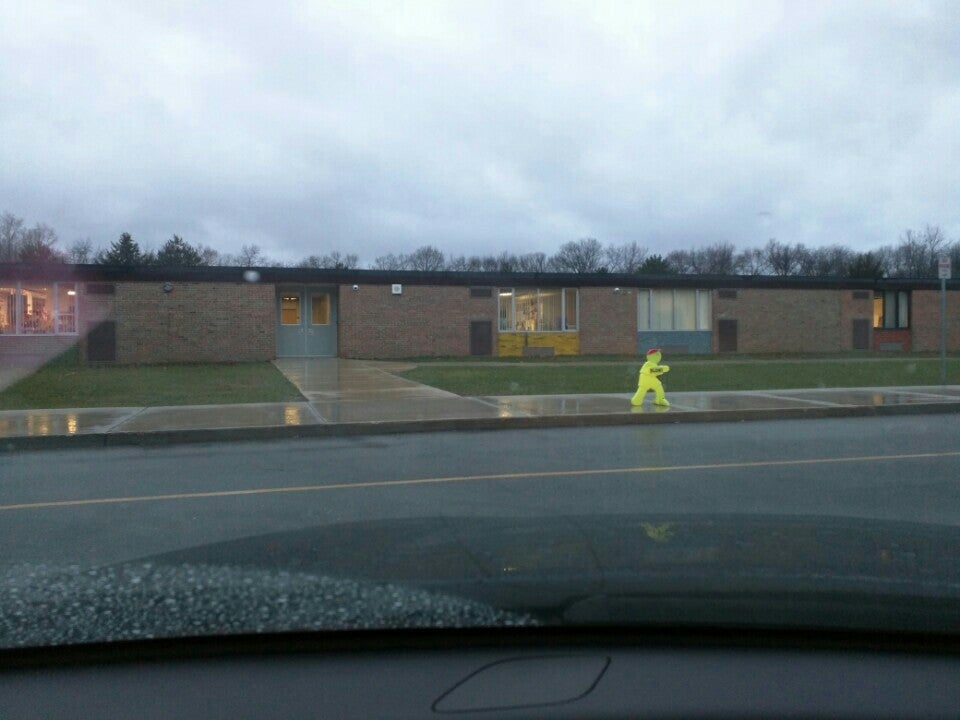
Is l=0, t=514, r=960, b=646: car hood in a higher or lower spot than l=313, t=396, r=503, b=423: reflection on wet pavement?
higher

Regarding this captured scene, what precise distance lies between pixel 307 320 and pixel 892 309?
26.7 m

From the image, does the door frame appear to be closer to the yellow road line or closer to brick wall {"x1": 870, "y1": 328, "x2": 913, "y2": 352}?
the yellow road line

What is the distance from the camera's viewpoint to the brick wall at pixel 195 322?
29609 millimetres

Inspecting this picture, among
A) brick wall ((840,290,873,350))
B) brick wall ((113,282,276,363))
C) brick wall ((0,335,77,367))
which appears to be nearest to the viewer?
brick wall ((0,335,77,367))

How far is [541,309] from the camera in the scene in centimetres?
3506

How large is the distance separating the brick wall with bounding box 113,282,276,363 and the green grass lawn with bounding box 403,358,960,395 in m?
7.56

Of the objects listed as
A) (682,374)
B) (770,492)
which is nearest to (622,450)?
(770,492)

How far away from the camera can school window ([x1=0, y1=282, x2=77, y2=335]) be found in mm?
29047

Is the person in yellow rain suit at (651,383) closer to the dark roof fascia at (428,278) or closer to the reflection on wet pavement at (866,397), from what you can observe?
the reflection on wet pavement at (866,397)

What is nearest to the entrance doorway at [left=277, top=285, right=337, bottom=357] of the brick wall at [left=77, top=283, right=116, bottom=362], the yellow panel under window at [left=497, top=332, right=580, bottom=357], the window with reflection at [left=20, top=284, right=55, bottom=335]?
the brick wall at [left=77, top=283, right=116, bottom=362]

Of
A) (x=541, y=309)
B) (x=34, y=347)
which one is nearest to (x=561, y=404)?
(x=541, y=309)

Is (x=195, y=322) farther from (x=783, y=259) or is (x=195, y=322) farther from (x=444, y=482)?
(x=783, y=259)

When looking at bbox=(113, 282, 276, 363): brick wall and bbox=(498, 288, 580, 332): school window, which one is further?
bbox=(498, 288, 580, 332): school window

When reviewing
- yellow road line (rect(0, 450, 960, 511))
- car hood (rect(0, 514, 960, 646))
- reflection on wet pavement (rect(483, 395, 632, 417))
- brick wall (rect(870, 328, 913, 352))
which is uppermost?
brick wall (rect(870, 328, 913, 352))
